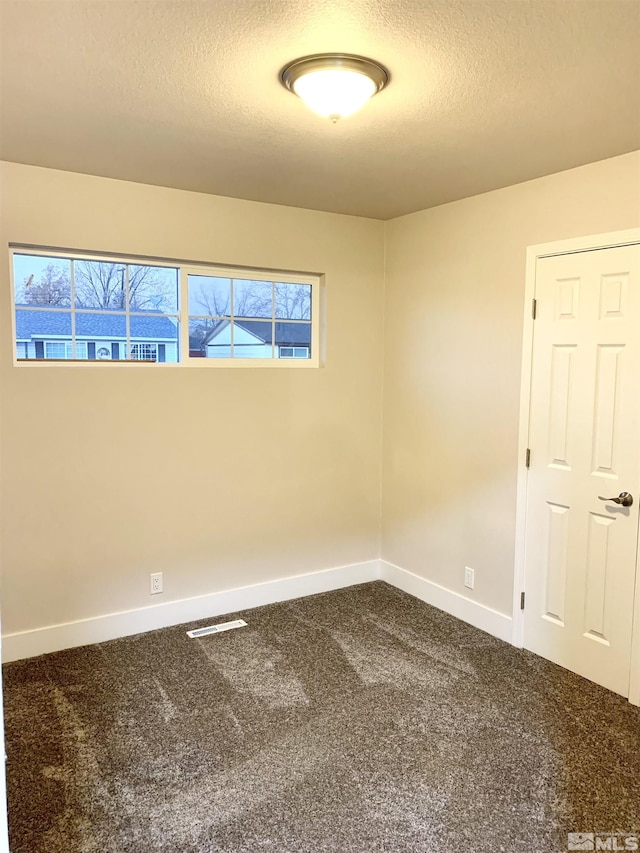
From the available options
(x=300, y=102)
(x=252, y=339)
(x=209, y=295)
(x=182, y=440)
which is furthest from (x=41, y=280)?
(x=300, y=102)

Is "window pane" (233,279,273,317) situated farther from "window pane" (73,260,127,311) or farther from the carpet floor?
the carpet floor

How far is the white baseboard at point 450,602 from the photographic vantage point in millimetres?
3422

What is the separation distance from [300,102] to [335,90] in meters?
0.28

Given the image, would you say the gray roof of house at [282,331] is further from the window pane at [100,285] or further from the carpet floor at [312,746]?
the carpet floor at [312,746]

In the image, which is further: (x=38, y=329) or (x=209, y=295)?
(x=209, y=295)

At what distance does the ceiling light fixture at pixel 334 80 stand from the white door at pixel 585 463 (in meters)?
1.48

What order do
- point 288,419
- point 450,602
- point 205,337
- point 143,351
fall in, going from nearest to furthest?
point 143,351 < point 205,337 < point 450,602 < point 288,419

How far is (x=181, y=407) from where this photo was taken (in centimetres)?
347

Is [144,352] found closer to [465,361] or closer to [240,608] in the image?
[240,608]

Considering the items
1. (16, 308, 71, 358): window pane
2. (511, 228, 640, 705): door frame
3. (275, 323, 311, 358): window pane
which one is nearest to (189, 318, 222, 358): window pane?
(275, 323, 311, 358): window pane

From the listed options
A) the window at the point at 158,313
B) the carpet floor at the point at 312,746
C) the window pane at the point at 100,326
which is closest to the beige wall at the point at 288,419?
the window at the point at 158,313

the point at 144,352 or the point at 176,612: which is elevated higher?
the point at 144,352

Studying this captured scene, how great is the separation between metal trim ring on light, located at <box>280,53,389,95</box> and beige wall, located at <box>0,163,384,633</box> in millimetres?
1599

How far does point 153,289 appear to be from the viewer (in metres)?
3.42
